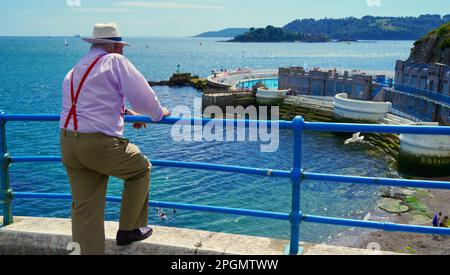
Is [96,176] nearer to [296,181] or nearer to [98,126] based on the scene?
[98,126]

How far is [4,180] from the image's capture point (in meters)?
4.55

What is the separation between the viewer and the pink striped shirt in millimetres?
3434

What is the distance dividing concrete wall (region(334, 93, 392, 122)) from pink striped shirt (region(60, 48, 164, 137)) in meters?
41.6

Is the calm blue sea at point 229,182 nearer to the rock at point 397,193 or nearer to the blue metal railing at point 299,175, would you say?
the rock at point 397,193

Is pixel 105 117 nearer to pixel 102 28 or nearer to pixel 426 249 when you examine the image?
pixel 102 28

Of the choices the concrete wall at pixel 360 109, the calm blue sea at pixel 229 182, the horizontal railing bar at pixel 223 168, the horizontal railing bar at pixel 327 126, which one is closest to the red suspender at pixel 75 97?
the horizontal railing bar at pixel 327 126

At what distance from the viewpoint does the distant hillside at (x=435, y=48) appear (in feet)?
166

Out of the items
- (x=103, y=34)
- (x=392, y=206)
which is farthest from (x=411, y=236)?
(x=103, y=34)

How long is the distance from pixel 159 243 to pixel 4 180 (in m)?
1.72

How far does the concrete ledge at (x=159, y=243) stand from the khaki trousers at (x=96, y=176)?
415 millimetres

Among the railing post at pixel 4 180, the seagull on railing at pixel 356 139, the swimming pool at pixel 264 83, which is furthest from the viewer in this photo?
the swimming pool at pixel 264 83

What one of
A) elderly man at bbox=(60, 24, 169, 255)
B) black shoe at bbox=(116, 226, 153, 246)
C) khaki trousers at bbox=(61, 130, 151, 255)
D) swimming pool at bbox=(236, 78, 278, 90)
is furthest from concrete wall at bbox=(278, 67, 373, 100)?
elderly man at bbox=(60, 24, 169, 255)
